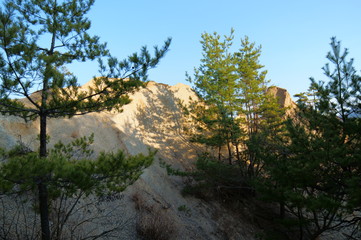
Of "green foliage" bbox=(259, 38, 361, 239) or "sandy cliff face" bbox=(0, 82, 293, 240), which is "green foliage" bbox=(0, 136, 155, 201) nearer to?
"sandy cliff face" bbox=(0, 82, 293, 240)

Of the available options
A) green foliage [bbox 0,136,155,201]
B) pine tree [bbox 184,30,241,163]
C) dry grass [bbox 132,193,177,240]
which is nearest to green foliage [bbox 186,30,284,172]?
pine tree [bbox 184,30,241,163]

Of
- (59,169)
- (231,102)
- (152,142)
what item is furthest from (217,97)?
(59,169)

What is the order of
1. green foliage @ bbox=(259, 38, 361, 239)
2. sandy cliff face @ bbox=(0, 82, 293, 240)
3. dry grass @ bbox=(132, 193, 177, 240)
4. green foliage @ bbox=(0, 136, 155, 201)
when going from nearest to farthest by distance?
green foliage @ bbox=(0, 136, 155, 201) → green foliage @ bbox=(259, 38, 361, 239) → dry grass @ bbox=(132, 193, 177, 240) → sandy cliff face @ bbox=(0, 82, 293, 240)

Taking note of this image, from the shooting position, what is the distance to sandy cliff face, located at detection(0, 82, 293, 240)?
10.6 m

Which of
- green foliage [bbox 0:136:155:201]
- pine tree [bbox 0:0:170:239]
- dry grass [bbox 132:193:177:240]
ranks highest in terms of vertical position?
pine tree [bbox 0:0:170:239]

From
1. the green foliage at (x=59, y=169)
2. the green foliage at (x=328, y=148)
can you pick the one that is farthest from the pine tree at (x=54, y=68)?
the green foliage at (x=328, y=148)

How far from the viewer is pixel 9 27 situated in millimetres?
4898

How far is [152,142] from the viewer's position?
16.4 m

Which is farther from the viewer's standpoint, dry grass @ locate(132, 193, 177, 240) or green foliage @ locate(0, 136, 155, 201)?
dry grass @ locate(132, 193, 177, 240)

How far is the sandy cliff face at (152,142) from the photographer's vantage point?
10648 mm

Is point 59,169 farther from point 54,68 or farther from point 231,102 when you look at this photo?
point 231,102

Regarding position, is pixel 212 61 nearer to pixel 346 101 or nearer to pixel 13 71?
pixel 346 101

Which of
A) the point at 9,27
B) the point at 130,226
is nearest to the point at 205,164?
the point at 130,226

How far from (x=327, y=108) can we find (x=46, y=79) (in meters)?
7.50
